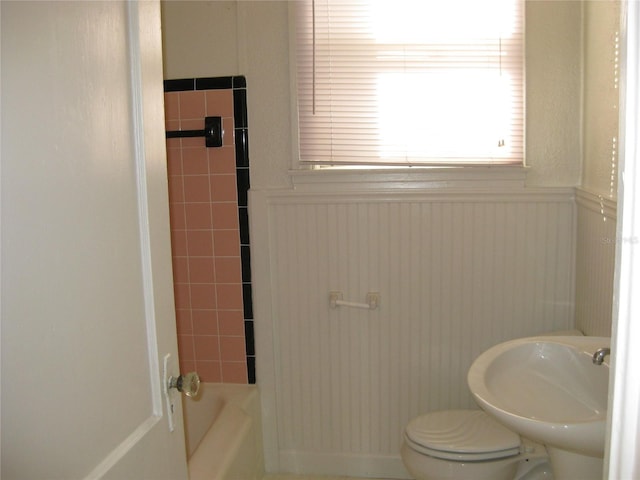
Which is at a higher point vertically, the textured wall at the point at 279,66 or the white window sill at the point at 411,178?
the textured wall at the point at 279,66

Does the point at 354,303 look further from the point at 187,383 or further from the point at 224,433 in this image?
the point at 187,383

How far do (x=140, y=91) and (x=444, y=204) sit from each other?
164 cm

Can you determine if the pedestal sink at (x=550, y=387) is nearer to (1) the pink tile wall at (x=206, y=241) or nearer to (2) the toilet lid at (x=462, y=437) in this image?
(2) the toilet lid at (x=462, y=437)

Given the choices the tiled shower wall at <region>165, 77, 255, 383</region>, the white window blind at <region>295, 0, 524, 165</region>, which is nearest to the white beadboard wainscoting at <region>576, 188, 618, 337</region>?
the white window blind at <region>295, 0, 524, 165</region>

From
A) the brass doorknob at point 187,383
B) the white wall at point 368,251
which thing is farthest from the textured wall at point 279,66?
the brass doorknob at point 187,383

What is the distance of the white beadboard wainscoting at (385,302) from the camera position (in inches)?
100

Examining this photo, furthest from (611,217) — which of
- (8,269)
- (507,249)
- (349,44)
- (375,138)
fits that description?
(8,269)

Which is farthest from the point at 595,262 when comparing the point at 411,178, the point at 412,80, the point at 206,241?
the point at 206,241

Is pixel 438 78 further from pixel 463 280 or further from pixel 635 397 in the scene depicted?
pixel 635 397

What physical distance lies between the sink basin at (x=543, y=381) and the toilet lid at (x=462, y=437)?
0.36 metres

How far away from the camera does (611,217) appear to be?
206 centimetres

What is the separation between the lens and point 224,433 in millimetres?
2434

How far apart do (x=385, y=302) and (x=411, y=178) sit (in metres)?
0.52

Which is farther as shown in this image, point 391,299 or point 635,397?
point 391,299
